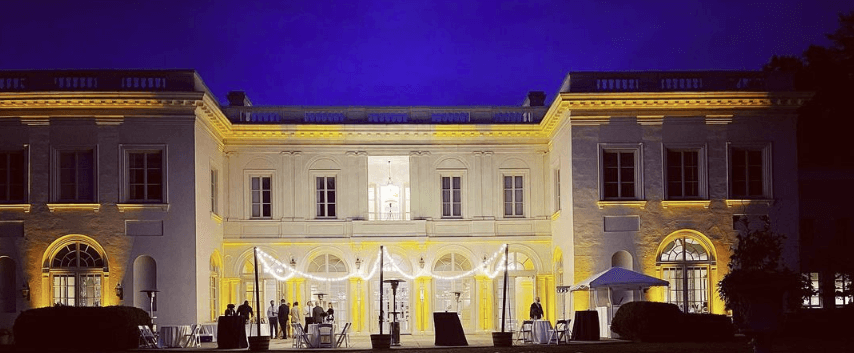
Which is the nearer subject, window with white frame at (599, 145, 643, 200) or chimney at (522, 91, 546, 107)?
window with white frame at (599, 145, 643, 200)

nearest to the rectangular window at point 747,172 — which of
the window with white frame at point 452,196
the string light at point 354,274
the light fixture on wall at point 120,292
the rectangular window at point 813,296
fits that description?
the rectangular window at point 813,296

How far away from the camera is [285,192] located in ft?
120

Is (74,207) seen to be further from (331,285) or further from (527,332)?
(527,332)

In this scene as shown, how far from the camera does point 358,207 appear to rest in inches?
1444

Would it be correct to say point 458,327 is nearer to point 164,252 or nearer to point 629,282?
point 629,282

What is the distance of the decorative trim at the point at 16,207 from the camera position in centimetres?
3142

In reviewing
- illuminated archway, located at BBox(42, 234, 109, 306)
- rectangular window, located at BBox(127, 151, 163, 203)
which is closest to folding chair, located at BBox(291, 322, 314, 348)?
rectangular window, located at BBox(127, 151, 163, 203)

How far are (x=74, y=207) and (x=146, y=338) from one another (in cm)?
541

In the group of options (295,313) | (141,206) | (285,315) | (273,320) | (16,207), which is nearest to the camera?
(141,206)

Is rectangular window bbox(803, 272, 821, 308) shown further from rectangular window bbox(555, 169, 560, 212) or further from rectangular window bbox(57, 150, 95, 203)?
rectangular window bbox(57, 150, 95, 203)

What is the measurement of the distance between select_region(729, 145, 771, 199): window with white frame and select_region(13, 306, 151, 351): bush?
16.3m

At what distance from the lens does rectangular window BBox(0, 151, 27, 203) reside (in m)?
31.8

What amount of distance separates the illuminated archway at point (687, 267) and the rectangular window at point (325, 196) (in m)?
10.0

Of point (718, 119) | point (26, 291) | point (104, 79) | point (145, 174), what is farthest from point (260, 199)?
point (718, 119)
